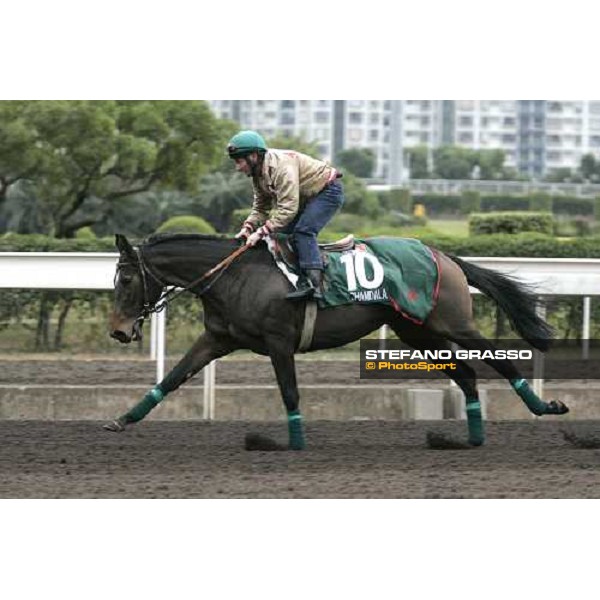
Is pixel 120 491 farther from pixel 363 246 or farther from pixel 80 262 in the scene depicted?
pixel 80 262

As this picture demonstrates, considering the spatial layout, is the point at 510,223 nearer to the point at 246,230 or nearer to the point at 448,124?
the point at 246,230

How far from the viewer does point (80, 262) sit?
10.1 m

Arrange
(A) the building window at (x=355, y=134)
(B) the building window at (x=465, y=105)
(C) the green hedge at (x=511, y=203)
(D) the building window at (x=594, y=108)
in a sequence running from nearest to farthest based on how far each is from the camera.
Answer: (C) the green hedge at (x=511, y=203) < (A) the building window at (x=355, y=134) < (D) the building window at (x=594, y=108) < (B) the building window at (x=465, y=105)

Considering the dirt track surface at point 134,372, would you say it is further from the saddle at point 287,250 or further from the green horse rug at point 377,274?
the saddle at point 287,250

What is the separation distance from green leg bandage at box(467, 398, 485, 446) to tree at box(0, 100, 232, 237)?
9.41m

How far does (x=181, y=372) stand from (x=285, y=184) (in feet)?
3.95

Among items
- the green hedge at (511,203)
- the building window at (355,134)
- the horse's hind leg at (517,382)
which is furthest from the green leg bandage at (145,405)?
the building window at (355,134)

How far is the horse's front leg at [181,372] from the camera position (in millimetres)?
8094

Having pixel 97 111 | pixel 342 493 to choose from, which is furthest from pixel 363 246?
pixel 97 111

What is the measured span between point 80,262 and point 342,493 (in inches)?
155

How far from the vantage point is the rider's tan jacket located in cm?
790

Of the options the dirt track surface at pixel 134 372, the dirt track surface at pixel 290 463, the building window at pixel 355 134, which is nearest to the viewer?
the dirt track surface at pixel 290 463

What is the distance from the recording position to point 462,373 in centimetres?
848

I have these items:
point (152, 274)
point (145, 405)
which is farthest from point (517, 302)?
point (145, 405)
